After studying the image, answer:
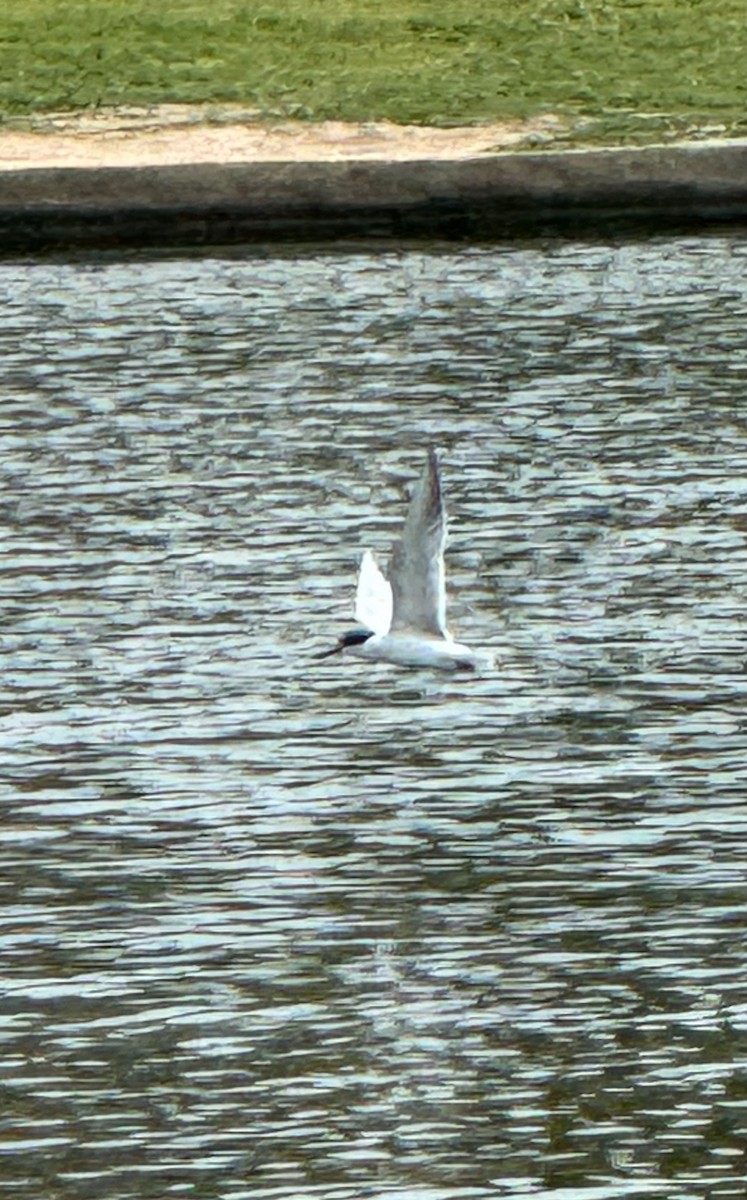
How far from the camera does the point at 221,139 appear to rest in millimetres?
17859

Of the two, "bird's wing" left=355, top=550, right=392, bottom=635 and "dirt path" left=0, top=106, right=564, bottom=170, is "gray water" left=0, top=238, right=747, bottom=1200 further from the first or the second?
"dirt path" left=0, top=106, right=564, bottom=170

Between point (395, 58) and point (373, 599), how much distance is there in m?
10.9

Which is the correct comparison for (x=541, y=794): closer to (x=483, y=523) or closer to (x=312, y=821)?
(x=312, y=821)

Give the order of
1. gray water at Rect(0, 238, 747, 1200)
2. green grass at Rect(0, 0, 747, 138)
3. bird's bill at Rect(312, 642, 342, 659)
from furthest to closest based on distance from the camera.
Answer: green grass at Rect(0, 0, 747, 138) < bird's bill at Rect(312, 642, 342, 659) < gray water at Rect(0, 238, 747, 1200)

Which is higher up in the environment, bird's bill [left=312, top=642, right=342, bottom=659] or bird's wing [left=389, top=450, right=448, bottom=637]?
bird's wing [left=389, top=450, right=448, bottom=637]

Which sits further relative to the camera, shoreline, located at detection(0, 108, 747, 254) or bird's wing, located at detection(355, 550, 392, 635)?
shoreline, located at detection(0, 108, 747, 254)

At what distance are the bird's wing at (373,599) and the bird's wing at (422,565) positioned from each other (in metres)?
0.07

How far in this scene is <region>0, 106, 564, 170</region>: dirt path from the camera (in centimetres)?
1730

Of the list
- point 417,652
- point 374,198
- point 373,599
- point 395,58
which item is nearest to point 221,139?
point 374,198

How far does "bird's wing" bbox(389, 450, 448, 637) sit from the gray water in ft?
0.57

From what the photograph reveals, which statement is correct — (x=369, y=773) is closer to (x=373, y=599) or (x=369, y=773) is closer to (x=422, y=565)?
(x=422, y=565)

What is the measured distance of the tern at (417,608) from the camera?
8.75 meters

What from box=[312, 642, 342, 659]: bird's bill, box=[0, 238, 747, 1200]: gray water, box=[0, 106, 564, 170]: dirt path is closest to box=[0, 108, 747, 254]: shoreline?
box=[0, 106, 564, 170]: dirt path

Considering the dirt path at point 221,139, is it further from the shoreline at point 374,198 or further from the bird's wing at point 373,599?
the bird's wing at point 373,599
